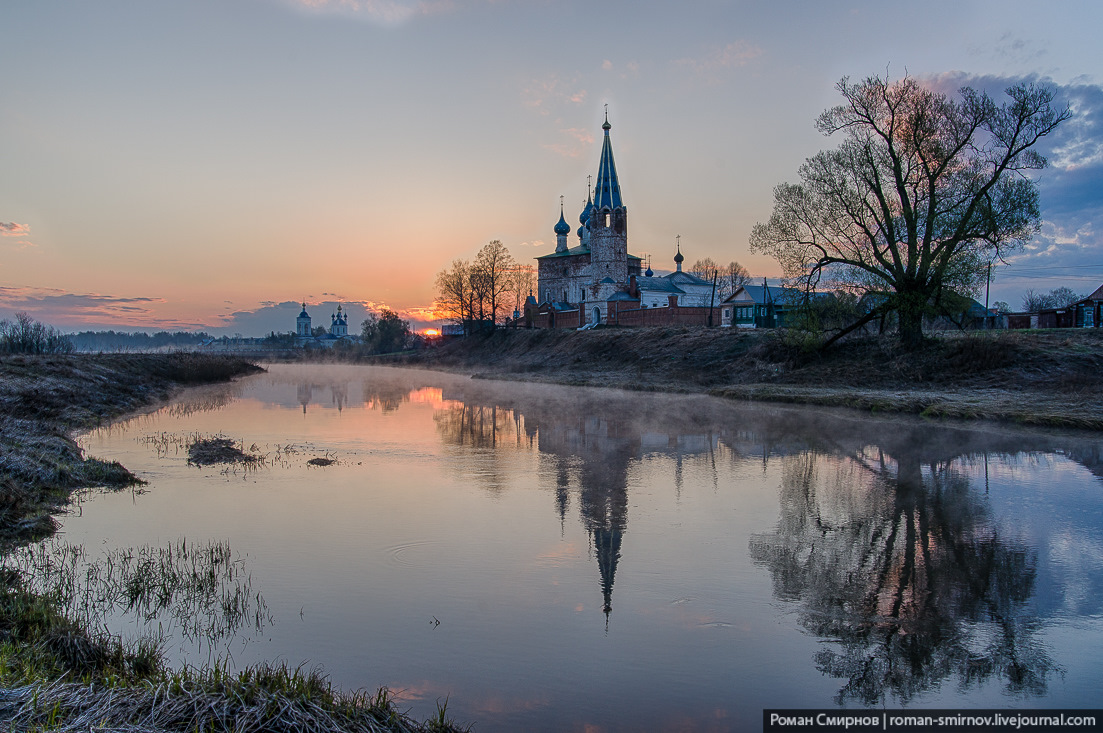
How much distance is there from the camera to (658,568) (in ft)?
26.5

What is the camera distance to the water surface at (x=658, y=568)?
5438mm

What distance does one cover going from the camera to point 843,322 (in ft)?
109

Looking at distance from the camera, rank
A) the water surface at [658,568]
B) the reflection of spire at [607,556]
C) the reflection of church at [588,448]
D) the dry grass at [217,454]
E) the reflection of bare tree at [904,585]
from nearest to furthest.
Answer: the water surface at [658,568]
the reflection of bare tree at [904,585]
the reflection of spire at [607,556]
the reflection of church at [588,448]
the dry grass at [217,454]

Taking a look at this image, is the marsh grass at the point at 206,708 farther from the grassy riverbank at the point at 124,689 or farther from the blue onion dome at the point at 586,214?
the blue onion dome at the point at 586,214

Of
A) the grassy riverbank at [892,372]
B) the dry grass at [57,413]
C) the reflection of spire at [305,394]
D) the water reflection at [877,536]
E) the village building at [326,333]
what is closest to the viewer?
the water reflection at [877,536]

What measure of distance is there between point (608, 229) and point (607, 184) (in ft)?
17.4

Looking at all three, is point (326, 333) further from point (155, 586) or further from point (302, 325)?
point (155, 586)

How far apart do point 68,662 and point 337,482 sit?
783cm

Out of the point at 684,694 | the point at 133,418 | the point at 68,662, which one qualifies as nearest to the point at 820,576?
the point at 684,694

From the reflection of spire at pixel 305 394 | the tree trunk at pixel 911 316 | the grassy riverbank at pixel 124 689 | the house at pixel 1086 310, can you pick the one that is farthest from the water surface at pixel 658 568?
the house at pixel 1086 310

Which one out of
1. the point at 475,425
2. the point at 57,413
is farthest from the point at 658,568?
the point at 57,413

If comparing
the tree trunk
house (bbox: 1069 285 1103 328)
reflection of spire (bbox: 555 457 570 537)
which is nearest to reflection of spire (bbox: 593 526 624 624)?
reflection of spire (bbox: 555 457 570 537)

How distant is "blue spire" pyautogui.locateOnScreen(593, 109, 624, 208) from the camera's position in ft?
257

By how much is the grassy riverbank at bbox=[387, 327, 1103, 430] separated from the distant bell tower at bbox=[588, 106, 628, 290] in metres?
32.9
